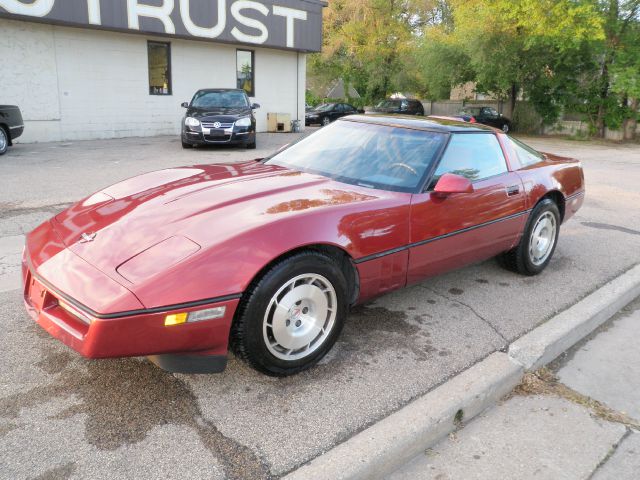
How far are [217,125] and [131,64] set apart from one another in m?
5.65

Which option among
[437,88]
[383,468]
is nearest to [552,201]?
[383,468]

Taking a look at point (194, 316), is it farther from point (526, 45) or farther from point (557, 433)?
point (526, 45)

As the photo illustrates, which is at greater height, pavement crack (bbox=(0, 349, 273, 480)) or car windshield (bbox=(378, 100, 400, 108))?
car windshield (bbox=(378, 100, 400, 108))

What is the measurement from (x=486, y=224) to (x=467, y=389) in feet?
4.89

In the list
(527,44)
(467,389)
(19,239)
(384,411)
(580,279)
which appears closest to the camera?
(384,411)

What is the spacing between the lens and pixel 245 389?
107 inches

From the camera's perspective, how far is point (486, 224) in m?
3.89

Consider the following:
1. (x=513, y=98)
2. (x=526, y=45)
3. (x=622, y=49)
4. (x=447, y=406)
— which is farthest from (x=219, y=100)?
(x=513, y=98)

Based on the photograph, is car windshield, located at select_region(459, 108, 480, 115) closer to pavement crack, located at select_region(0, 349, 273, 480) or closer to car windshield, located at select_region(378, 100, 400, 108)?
car windshield, located at select_region(378, 100, 400, 108)

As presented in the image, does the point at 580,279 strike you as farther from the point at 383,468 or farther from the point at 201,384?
the point at 201,384

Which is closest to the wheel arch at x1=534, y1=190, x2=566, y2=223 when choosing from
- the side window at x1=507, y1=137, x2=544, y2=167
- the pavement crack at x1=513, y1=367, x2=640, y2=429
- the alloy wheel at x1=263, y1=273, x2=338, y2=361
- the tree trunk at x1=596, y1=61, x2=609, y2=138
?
the side window at x1=507, y1=137, x2=544, y2=167

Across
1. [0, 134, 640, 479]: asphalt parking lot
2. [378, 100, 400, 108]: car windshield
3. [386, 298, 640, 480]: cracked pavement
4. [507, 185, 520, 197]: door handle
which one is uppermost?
[378, 100, 400, 108]: car windshield

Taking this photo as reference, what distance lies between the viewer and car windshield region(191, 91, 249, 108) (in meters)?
13.6

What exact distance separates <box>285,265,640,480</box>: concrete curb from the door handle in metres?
0.98
